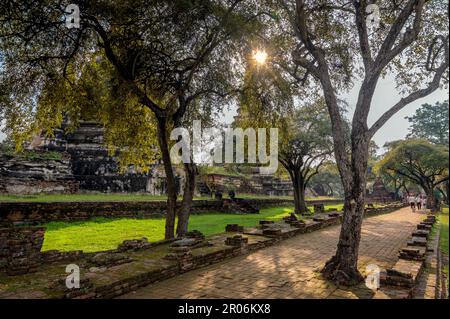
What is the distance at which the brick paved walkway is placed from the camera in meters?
5.48

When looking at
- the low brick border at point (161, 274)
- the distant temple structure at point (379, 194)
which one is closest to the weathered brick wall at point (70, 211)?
the low brick border at point (161, 274)

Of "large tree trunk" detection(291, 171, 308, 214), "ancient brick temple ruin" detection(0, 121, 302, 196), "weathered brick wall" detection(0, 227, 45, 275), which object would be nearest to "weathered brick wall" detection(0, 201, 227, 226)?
"ancient brick temple ruin" detection(0, 121, 302, 196)

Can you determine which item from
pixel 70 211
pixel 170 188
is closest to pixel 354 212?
pixel 170 188

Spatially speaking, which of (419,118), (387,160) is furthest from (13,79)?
(419,118)

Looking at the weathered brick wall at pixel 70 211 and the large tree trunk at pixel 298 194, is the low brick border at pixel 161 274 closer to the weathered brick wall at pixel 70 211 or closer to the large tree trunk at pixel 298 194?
the weathered brick wall at pixel 70 211

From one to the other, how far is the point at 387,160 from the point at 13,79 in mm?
30450

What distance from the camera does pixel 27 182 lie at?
666 inches

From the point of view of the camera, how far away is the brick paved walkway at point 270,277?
18.0 ft

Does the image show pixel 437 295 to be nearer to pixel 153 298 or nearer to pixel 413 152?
pixel 153 298

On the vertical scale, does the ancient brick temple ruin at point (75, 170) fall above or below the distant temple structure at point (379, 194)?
above

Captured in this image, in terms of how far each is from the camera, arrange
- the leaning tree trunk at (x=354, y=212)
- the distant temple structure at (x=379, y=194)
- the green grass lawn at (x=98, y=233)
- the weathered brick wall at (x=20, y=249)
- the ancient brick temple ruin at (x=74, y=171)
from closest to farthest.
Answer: the weathered brick wall at (x=20, y=249) → the leaning tree trunk at (x=354, y=212) → the green grass lawn at (x=98, y=233) → the ancient brick temple ruin at (x=74, y=171) → the distant temple structure at (x=379, y=194)

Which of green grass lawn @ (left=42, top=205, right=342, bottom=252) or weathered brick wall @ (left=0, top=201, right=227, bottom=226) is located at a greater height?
weathered brick wall @ (left=0, top=201, right=227, bottom=226)

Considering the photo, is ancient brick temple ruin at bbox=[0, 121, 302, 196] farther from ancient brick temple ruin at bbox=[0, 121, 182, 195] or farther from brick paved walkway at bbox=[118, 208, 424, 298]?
brick paved walkway at bbox=[118, 208, 424, 298]
